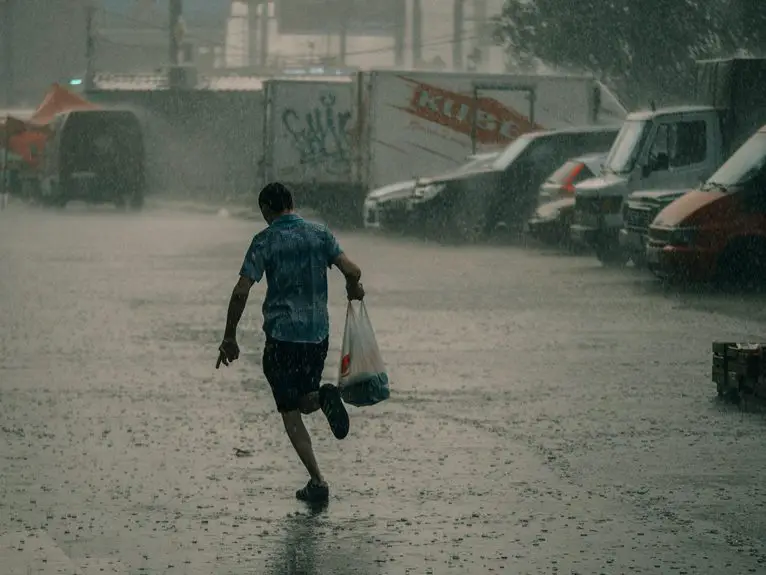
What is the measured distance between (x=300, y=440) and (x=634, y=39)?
39255 mm

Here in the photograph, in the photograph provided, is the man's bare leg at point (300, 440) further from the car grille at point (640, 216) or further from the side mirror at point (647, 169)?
the side mirror at point (647, 169)

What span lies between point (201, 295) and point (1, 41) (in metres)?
100

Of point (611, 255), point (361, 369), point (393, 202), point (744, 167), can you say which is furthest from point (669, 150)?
point (361, 369)

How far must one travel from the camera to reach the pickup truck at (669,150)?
24484 millimetres

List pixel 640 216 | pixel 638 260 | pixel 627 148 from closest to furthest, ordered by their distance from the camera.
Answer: pixel 640 216 < pixel 638 260 < pixel 627 148

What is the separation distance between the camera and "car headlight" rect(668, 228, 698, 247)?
20516mm

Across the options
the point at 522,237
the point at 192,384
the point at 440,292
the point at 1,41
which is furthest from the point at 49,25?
the point at 192,384

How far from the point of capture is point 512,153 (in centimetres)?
3033

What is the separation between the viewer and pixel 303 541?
7.81 m

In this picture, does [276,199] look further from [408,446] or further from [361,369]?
[408,446]

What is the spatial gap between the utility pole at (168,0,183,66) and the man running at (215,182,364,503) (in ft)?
173

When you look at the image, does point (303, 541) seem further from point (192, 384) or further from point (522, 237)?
point (522, 237)

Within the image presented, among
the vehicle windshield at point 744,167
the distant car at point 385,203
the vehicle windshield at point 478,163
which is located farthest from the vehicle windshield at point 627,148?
the distant car at point 385,203

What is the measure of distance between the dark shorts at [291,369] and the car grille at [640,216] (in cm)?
1384
